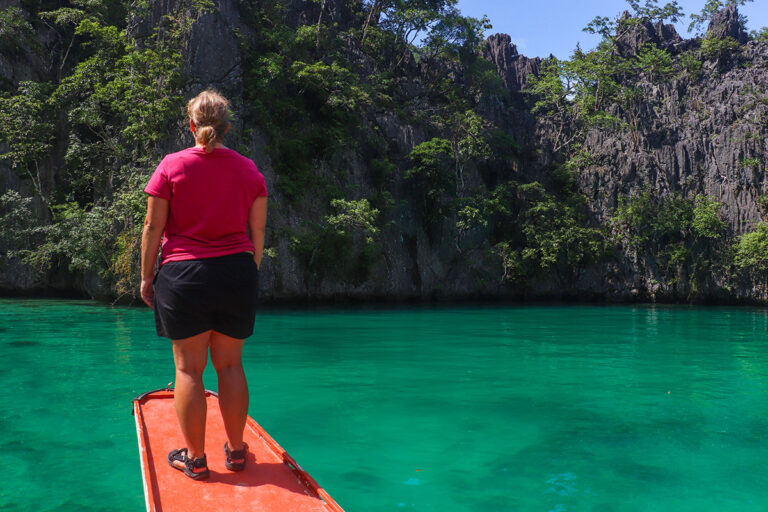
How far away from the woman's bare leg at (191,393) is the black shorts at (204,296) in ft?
0.25

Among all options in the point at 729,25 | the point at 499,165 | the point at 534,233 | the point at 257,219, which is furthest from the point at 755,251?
the point at 257,219

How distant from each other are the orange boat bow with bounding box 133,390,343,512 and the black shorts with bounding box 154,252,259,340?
69cm

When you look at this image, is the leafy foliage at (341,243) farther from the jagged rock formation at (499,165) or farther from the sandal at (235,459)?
the sandal at (235,459)

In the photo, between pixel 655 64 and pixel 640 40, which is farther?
pixel 640 40

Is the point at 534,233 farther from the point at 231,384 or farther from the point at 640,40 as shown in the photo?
the point at 231,384

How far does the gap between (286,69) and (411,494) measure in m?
21.1

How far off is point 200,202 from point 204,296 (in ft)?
1.53

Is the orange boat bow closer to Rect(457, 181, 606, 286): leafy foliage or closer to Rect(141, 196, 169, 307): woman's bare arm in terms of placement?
Rect(141, 196, 169, 307): woman's bare arm

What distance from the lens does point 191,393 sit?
111 inches

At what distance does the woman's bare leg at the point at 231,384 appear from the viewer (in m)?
2.93

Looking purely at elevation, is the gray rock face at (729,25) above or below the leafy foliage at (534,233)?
above

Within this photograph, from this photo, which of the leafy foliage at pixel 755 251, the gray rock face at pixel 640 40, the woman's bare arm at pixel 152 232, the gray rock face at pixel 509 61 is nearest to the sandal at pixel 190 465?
the woman's bare arm at pixel 152 232

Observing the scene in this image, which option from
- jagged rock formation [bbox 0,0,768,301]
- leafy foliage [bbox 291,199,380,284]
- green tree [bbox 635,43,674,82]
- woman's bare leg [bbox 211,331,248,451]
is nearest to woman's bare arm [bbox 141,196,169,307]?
woman's bare leg [bbox 211,331,248,451]

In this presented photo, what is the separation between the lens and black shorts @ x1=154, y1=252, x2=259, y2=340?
2.73 meters
